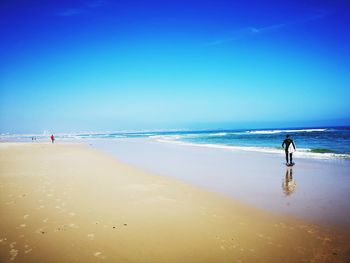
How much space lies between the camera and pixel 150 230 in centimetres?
550

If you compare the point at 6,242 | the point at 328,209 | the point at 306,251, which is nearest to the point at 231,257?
the point at 306,251

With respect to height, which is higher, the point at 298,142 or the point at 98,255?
the point at 298,142

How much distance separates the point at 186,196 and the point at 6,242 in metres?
5.00

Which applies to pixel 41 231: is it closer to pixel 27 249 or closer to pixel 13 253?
pixel 27 249

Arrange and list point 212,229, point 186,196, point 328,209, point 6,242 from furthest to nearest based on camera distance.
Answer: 1. point 186,196
2. point 328,209
3. point 212,229
4. point 6,242

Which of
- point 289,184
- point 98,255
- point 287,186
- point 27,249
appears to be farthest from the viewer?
point 289,184

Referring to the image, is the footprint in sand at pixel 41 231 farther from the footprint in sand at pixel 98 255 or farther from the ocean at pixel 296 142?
the ocean at pixel 296 142

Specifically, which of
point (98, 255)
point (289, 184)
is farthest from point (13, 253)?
point (289, 184)

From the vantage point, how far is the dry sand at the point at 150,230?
14.6 ft

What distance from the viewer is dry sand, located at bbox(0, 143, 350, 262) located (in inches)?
175

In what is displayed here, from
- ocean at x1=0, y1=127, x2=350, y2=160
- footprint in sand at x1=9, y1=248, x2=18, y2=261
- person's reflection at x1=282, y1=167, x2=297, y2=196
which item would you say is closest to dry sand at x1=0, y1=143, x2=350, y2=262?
footprint in sand at x1=9, y1=248, x2=18, y2=261

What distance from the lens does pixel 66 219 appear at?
6109 millimetres

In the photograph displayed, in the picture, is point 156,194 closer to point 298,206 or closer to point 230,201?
point 230,201

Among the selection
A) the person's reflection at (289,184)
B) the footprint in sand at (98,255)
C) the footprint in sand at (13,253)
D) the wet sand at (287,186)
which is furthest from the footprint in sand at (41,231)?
the person's reflection at (289,184)
